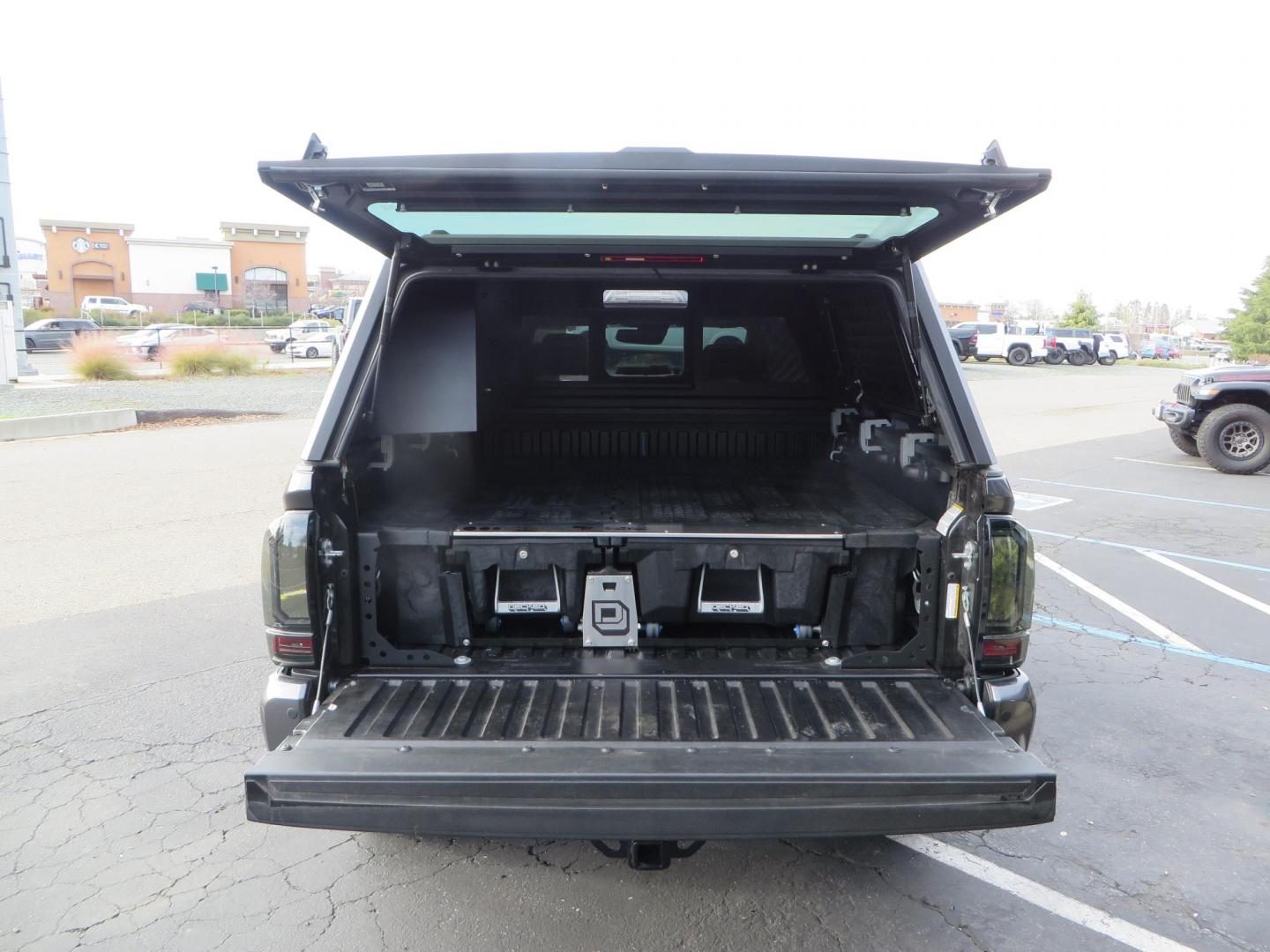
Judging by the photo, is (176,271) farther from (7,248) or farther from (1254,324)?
(1254,324)

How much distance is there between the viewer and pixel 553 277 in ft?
11.0

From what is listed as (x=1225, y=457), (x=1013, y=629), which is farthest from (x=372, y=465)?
(x=1225, y=457)

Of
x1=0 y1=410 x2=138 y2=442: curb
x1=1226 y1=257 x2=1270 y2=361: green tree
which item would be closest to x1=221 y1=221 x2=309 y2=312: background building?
x1=0 y1=410 x2=138 y2=442: curb

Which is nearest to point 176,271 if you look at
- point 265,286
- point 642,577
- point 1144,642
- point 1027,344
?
point 265,286

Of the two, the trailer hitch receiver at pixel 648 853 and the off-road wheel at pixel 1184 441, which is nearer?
the trailer hitch receiver at pixel 648 853

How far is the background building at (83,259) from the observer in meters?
59.9

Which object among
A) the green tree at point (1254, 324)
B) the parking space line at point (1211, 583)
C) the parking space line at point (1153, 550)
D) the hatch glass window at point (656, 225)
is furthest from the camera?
the green tree at point (1254, 324)

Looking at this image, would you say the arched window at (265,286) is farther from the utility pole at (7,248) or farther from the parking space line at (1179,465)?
the parking space line at (1179,465)

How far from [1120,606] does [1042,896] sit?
142 inches

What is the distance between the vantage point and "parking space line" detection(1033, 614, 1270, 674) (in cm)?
495

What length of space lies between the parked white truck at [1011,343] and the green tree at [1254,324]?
12638 millimetres

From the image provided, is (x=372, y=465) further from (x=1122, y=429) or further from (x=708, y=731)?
(x=1122, y=429)

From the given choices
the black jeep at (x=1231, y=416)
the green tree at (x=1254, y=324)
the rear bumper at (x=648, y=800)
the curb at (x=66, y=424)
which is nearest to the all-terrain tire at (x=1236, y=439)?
the black jeep at (x=1231, y=416)

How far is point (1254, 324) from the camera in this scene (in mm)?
49156
